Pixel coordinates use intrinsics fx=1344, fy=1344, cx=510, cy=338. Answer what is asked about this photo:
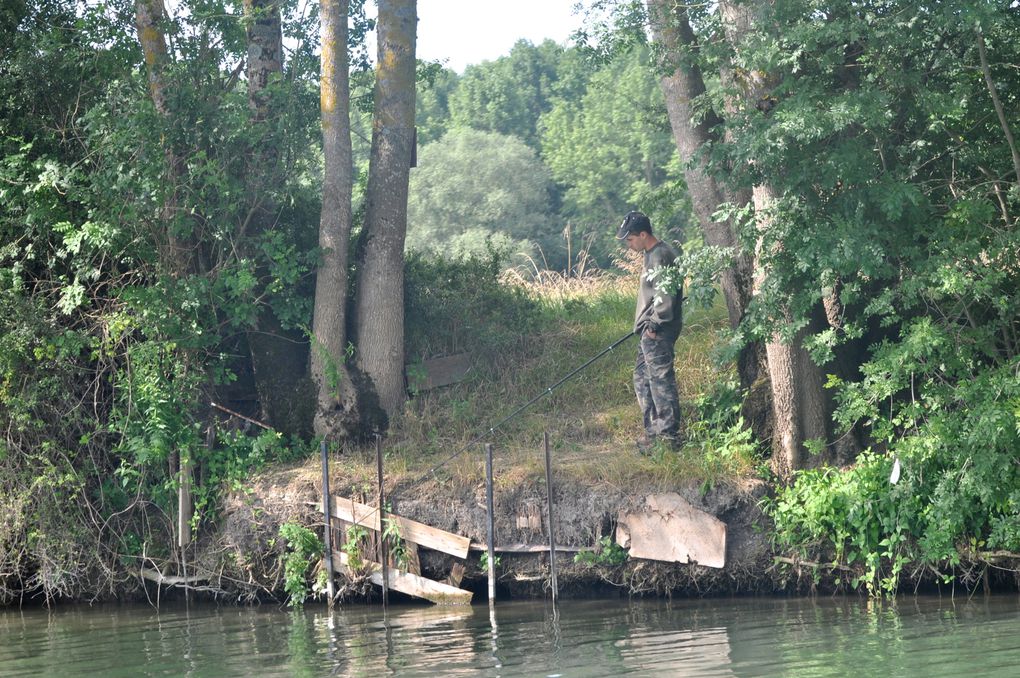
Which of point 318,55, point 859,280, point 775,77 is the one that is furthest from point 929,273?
point 318,55

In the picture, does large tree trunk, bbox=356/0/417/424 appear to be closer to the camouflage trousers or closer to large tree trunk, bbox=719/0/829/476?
the camouflage trousers

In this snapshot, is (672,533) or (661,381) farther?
(661,381)

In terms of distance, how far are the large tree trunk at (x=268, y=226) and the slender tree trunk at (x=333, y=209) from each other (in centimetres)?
39

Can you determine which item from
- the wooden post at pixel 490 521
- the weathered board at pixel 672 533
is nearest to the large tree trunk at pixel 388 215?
the wooden post at pixel 490 521

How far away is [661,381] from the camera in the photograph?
1288cm

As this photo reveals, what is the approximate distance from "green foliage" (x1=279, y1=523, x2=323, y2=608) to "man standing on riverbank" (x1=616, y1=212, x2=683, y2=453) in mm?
3303

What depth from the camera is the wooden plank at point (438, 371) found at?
1521cm

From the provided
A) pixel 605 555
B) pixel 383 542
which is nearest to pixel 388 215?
pixel 383 542

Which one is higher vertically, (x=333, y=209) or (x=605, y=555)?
(x=333, y=209)

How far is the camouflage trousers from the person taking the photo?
12.8 metres

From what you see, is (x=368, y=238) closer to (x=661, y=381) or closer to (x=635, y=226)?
(x=635, y=226)

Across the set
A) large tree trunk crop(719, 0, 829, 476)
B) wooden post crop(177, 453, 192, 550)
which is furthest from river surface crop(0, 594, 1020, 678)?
large tree trunk crop(719, 0, 829, 476)

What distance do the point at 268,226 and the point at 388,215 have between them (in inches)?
52.7

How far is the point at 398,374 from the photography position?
14.8 metres
